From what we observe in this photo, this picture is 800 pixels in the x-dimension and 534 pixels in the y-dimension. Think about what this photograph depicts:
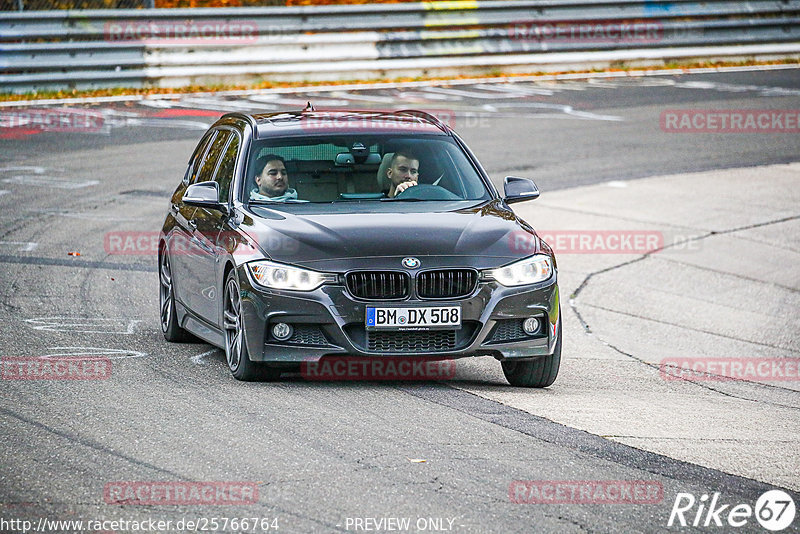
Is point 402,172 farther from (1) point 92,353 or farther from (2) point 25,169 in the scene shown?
(2) point 25,169

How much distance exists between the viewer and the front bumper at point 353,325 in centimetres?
774

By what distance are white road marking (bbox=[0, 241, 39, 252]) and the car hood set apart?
5392 mm

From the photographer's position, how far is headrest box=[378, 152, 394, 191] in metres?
9.16

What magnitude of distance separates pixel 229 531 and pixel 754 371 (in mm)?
6216

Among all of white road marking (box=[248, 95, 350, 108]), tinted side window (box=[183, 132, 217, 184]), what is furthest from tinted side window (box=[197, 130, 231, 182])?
white road marking (box=[248, 95, 350, 108])

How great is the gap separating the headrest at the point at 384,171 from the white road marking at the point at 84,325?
232 cm

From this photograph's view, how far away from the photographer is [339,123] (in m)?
9.48

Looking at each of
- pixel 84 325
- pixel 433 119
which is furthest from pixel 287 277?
pixel 84 325

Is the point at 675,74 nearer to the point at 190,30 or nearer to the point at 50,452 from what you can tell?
the point at 190,30

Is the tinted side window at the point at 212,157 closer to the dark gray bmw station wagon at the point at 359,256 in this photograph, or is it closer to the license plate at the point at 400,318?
the dark gray bmw station wagon at the point at 359,256

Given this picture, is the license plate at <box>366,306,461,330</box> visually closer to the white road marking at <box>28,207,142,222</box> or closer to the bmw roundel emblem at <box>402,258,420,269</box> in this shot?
the bmw roundel emblem at <box>402,258,420,269</box>

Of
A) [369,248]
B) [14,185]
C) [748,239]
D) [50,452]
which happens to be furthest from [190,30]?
[50,452]

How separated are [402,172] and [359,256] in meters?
1.53

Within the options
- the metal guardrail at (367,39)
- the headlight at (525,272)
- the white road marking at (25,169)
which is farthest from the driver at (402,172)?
the metal guardrail at (367,39)
